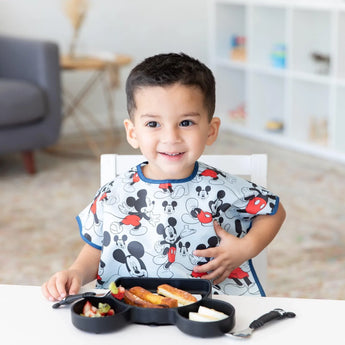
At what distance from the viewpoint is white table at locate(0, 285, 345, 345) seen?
77 centimetres

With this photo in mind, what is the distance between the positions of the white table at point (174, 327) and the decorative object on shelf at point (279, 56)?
3.30 m

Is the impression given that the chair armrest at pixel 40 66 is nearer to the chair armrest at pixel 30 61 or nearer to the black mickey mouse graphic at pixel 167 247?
the chair armrest at pixel 30 61

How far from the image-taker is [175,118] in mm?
1005

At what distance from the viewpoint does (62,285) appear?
930mm

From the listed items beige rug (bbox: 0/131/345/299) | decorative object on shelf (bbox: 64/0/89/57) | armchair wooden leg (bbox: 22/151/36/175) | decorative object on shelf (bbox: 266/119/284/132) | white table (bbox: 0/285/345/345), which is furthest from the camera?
decorative object on shelf (bbox: 266/119/284/132)

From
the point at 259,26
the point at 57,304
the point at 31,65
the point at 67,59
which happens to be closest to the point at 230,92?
the point at 259,26

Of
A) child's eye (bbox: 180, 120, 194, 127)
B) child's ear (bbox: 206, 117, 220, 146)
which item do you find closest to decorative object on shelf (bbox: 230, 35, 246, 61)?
child's ear (bbox: 206, 117, 220, 146)

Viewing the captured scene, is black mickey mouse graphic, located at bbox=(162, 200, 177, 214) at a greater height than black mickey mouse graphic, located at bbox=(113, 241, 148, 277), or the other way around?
black mickey mouse graphic, located at bbox=(162, 200, 177, 214)

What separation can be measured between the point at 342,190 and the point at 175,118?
2292 millimetres

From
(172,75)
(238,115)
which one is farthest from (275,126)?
(172,75)

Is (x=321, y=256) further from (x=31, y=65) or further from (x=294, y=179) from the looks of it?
(x=31, y=65)

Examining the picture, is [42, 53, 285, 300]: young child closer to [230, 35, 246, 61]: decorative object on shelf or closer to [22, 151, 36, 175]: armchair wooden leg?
[22, 151, 36, 175]: armchair wooden leg

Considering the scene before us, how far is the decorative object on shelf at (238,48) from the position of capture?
4.40 m

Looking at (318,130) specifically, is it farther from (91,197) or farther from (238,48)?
(91,197)
